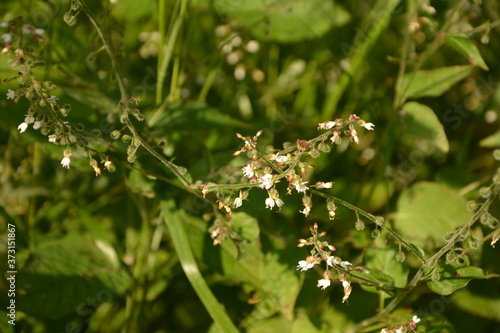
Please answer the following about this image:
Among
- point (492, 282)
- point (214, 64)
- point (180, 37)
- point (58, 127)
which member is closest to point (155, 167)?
point (58, 127)

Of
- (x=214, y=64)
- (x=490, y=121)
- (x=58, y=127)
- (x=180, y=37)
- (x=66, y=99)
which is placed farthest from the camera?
(x=490, y=121)

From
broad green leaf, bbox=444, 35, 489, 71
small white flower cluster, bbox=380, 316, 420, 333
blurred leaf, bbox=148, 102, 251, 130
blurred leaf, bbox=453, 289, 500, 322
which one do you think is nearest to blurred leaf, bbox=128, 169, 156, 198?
blurred leaf, bbox=148, 102, 251, 130

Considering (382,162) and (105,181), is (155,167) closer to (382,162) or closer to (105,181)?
(105,181)

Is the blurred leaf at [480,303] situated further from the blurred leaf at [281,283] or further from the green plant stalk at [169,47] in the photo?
the green plant stalk at [169,47]

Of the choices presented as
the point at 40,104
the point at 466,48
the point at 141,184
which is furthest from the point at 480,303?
the point at 40,104

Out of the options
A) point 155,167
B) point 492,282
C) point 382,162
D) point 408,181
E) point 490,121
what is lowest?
point 492,282

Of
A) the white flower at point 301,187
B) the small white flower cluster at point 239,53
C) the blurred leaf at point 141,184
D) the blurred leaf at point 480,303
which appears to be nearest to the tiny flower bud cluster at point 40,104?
the blurred leaf at point 141,184

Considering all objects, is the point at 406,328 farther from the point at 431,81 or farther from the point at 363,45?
the point at 363,45
